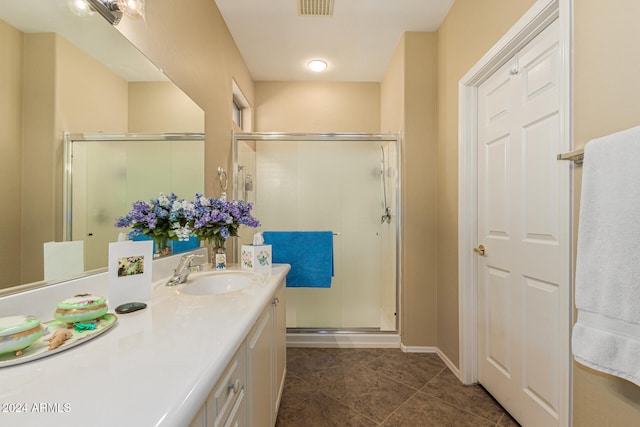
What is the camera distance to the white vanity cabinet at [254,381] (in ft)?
2.22

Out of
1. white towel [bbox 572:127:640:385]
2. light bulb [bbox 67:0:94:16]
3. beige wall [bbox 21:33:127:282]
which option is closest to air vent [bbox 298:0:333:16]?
light bulb [bbox 67:0:94:16]

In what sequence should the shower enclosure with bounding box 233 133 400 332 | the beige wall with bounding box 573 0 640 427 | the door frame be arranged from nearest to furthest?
the beige wall with bounding box 573 0 640 427, the door frame, the shower enclosure with bounding box 233 133 400 332

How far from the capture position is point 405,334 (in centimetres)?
233

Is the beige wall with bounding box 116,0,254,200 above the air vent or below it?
below

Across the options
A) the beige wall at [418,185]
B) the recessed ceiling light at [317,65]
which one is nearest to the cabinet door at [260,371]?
the beige wall at [418,185]

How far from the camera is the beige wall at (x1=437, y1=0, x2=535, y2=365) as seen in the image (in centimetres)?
176

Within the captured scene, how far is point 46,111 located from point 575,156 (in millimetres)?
1758

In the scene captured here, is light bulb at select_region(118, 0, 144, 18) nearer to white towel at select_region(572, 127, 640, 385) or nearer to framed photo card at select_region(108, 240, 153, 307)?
framed photo card at select_region(108, 240, 153, 307)

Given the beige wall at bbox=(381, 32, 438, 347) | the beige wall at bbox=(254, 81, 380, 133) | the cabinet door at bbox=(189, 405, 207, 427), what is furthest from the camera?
the beige wall at bbox=(254, 81, 380, 133)

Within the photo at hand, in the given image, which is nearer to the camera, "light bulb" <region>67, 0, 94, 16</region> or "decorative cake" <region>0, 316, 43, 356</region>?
"decorative cake" <region>0, 316, 43, 356</region>

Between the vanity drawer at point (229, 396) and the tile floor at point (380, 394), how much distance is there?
882 mm

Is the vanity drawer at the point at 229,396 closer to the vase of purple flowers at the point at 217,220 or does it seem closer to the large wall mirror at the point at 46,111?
the large wall mirror at the point at 46,111

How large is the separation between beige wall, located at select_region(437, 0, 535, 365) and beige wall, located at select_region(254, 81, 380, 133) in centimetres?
113

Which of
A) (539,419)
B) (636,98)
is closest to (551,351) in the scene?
(539,419)
